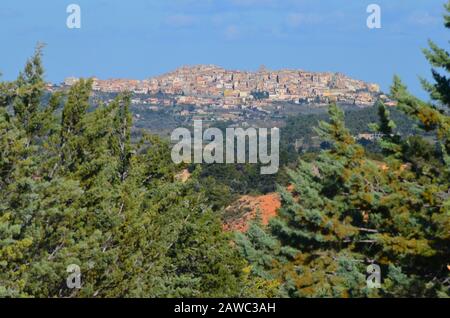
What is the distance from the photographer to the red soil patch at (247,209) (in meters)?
69.2

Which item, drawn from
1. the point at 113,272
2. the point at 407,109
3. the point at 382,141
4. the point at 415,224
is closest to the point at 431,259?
the point at 415,224

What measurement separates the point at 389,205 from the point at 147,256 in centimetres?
729

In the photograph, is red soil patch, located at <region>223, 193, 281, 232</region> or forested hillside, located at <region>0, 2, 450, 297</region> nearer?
forested hillside, located at <region>0, 2, 450, 297</region>

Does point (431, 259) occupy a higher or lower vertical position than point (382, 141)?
lower

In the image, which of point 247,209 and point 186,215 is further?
point 247,209

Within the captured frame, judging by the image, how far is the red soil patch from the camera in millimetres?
69250

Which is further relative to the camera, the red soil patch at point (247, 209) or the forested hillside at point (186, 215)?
the red soil patch at point (247, 209)

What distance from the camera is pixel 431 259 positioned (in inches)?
642

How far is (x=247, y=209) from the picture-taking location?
72.8 m

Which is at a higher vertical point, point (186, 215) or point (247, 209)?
point (247, 209)
